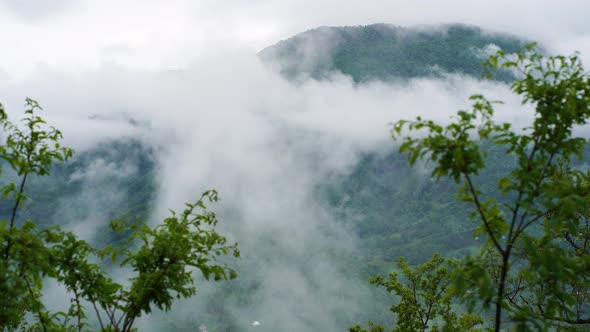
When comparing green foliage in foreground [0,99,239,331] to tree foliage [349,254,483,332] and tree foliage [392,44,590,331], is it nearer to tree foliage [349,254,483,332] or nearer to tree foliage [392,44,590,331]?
tree foliage [392,44,590,331]

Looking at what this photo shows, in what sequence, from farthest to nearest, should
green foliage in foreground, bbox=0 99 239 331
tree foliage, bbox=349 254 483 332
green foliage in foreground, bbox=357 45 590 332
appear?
tree foliage, bbox=349 254 483 332 → green foliage in foreground, bbox=0 99 239 331 → green foliage in foreground, bbox=357 45 590 332

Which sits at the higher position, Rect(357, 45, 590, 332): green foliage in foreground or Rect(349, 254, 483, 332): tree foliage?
Rect(349, 254, 483, 332): tree foliage

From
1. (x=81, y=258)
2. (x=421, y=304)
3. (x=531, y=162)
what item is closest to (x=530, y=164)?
(x=531, y=162)

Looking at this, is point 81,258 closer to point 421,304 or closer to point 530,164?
point 530,164

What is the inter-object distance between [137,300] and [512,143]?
4978 millimetres

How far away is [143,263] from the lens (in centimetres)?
576

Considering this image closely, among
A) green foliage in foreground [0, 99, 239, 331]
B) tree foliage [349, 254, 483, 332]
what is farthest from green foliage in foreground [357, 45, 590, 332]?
tree foliage [349, 254, 483, 332]

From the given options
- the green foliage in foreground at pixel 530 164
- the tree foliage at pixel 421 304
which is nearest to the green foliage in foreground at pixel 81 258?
the green foliage in foreground at pixel 530 164

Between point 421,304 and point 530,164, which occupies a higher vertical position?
point 421,304

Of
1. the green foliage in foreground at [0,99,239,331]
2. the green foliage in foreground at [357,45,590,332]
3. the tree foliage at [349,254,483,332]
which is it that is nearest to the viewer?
the green foliage in foreground at [357,45,590,332]

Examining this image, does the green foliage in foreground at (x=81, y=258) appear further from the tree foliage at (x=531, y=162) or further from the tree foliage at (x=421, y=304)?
the tree foliage at (x=421, y=304)

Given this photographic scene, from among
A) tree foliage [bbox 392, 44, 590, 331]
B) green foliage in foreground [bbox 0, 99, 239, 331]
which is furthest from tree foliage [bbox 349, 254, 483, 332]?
green foliage in foreground [bbox 0, 99, 239, 331]

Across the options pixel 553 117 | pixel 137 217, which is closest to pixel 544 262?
pixel 553 117

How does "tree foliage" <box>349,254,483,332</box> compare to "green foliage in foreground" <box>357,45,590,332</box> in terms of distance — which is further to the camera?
"tree foliage" <box>349,254,483,332</box>
